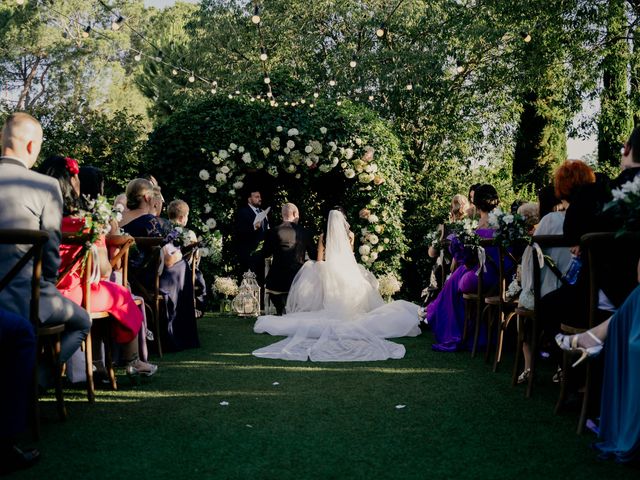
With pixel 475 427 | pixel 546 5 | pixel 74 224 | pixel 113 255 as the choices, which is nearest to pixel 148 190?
pixel 113 255

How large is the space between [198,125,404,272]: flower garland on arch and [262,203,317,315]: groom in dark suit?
1312 millimetres

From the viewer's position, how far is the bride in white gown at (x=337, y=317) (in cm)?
651

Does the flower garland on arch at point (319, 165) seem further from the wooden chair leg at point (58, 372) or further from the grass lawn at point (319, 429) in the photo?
the wooden chair leg at point (58, 372)

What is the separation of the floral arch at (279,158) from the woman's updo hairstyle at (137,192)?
3995mm

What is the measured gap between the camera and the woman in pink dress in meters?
4.36

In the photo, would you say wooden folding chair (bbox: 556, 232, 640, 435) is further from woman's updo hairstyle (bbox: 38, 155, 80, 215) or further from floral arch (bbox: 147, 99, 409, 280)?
floral arch (bbox: 147, 99, 409, 280)

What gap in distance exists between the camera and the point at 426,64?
13.7 metres

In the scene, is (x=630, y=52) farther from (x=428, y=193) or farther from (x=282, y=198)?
(x=282, y=198)

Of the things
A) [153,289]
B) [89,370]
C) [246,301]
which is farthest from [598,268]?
[246,301]

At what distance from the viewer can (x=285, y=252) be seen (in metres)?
9.68

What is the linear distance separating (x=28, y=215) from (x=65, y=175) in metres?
1.17

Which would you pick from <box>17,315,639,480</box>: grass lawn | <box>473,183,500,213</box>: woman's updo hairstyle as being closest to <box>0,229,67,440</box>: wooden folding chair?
<box>17,315,639,480</box>: grass lawn

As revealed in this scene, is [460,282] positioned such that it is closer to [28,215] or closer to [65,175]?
[65,175]

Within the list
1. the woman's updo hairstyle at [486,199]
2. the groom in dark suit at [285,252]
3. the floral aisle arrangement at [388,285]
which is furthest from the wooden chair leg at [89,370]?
the floral aisle arrangement at [388,285]
